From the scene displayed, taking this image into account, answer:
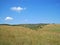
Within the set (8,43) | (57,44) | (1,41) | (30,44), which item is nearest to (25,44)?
(30,44)

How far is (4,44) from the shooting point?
25.9 ft

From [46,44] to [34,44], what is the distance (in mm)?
666

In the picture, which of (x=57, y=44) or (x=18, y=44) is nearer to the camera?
(x=18, y=44)

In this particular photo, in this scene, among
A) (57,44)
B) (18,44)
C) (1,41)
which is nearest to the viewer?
(18,44)

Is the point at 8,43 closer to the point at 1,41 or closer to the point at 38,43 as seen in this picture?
the point at 1,41

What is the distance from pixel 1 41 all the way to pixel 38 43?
2114 millimetres

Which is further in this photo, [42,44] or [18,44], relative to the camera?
[42,44]

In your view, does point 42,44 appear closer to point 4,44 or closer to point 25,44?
point 25,44

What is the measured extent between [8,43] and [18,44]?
60 centimetres

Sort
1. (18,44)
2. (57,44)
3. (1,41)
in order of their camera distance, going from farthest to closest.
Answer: (57,44), (1,41), (18,44)

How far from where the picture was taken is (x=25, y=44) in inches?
309

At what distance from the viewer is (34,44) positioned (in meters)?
Answer: 8.29

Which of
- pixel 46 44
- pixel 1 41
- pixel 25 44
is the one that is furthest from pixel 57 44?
pixel 1 41

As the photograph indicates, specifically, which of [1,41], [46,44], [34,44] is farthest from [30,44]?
[1,41]
